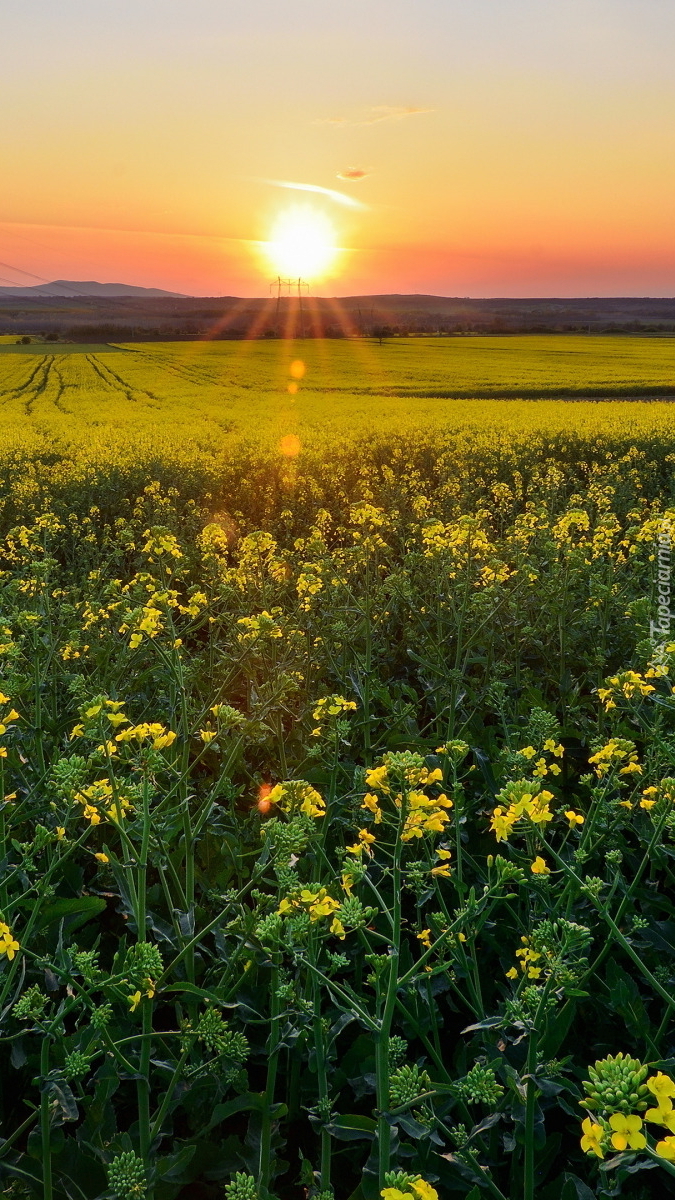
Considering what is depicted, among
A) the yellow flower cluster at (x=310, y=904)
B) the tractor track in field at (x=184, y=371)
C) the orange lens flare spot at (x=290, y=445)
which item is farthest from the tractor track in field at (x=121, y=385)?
the yellow flower cluster at (x=310, y=904)

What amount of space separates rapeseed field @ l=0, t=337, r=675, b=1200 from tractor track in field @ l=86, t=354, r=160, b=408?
811 inches

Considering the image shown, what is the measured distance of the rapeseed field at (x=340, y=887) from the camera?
1.86 m

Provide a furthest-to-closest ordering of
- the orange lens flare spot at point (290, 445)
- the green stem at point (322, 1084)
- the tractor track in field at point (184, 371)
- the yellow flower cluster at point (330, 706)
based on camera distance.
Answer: the tractor track in field at point (184, 371)
the orange lens flare spot at point (290, 445)
the yellow flower cluster at point (330, 706)
the green stem at point (322, 1084)

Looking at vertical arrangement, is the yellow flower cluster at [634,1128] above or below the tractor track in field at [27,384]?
below

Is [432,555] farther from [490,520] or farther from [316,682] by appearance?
[490,520]

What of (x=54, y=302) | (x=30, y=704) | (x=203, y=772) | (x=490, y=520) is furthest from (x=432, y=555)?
(x=54, y=302)

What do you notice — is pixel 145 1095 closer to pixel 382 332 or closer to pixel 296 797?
pixel 296 797

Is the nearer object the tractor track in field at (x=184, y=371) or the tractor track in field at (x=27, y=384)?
the tractor track in field at (x=27, y=384)

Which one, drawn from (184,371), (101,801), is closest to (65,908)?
(101,801)

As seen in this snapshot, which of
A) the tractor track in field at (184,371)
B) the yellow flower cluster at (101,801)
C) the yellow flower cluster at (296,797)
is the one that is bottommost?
the yellow flower cluster at (101,801)

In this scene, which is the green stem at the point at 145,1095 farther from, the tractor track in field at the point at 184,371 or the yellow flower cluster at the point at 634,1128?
the tractor track in field at the point at 184,371

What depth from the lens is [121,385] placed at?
114 feet

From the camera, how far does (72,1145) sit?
2.07m

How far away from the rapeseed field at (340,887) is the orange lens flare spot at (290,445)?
5.20 meters
